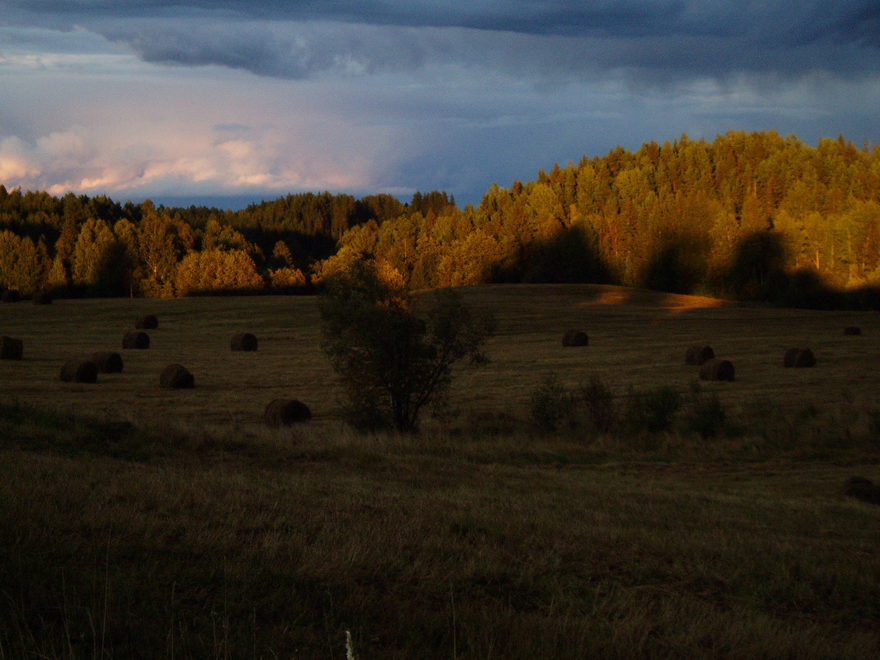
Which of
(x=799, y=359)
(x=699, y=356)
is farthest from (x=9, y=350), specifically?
(x=799, y=359)

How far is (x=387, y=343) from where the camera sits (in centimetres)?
2338

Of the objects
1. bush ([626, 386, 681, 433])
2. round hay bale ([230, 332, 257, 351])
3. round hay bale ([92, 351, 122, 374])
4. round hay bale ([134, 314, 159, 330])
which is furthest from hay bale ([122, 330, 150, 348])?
bush ([626, 386, 681, 433])

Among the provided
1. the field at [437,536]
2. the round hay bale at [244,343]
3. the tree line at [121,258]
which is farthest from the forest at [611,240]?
the field at [437,536]

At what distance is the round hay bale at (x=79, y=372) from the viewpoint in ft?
99.8

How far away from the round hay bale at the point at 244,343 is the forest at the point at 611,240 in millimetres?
36957

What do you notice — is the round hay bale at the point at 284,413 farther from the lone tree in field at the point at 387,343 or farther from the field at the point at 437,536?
the lone tree in field at the point at 387,343

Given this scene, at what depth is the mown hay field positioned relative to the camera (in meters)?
26.9

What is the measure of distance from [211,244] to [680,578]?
419 feet

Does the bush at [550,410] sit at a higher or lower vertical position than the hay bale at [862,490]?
higher

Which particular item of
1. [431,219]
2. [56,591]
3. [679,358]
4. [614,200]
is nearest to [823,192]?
[614,200]

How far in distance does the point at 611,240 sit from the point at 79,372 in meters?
101

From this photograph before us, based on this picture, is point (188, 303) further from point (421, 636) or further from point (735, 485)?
point (421, 636)

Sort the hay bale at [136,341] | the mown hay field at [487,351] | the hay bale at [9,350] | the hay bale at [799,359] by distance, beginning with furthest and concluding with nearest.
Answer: the hay bale at [136,341]
the hay bale at [9,350]
the hay bale at [799,359]
the mown hay field at [487,351]

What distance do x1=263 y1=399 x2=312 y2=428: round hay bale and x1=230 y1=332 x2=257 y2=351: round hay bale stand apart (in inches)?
867
